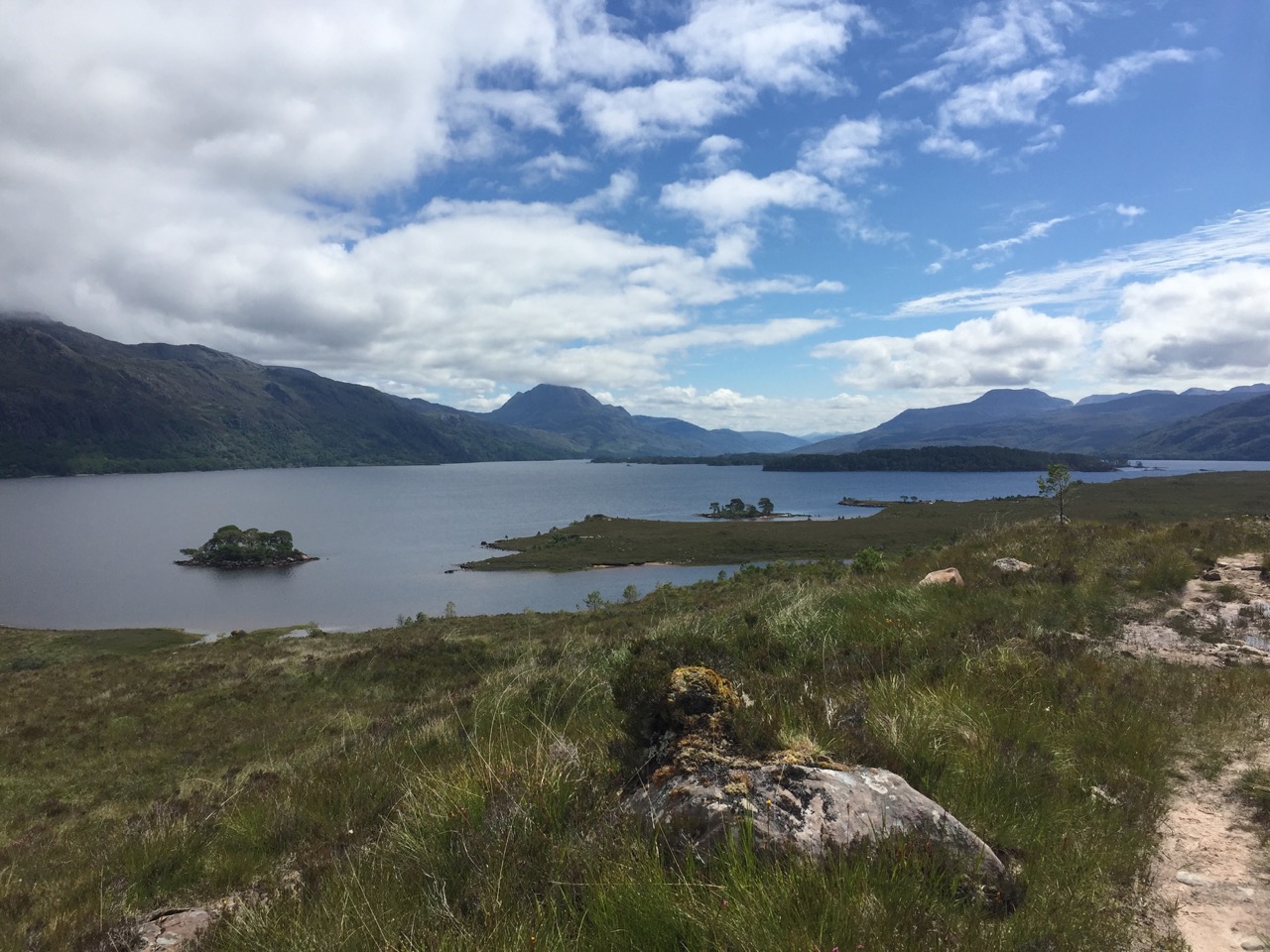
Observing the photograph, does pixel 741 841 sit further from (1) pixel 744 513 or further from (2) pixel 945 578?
(1) pixel 744 513

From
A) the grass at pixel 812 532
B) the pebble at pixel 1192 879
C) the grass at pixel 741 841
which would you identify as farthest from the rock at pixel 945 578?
the grass at pixel 812 532

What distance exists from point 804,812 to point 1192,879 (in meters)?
2.82

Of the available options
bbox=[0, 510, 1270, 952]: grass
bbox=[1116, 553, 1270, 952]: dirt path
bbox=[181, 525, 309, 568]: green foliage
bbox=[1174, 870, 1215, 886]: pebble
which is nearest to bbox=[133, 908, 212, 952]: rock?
bbox=[0, 510, 1270, 952]: grass

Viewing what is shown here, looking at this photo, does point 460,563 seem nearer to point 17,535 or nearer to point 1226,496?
point 17,535

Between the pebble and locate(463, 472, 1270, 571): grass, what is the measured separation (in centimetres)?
9071

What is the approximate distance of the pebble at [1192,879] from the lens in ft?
13.7

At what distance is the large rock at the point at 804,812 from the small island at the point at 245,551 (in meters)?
117

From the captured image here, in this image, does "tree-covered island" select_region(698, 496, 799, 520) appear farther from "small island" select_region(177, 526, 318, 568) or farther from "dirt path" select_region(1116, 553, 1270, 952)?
"dirt path" select_region(1116, 553, 1270, 952)

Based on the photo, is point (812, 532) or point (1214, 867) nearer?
point (1214, 867)

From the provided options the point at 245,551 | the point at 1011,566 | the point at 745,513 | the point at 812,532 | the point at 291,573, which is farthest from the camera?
the point at 745,513

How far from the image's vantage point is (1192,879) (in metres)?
4.22

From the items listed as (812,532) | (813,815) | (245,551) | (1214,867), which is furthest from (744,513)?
(813,815)

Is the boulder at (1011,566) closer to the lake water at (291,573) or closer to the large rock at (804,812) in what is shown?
the large rock at (804,812)

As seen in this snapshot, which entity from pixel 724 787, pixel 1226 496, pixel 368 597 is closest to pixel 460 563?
pixel 368 597
